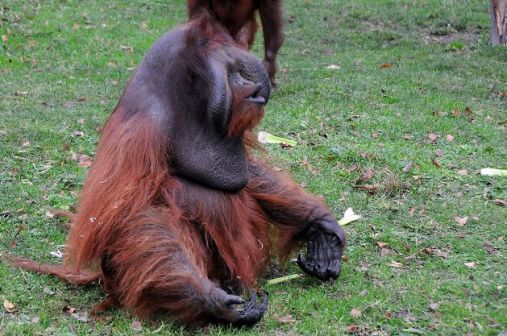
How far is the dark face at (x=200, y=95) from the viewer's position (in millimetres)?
3168

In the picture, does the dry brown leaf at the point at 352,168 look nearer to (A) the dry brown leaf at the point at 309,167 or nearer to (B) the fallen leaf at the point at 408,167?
(A) the dry brown leaf at the point at 309,167

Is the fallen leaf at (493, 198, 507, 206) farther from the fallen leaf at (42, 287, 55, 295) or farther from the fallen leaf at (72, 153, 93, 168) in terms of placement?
the fallen leaf at (42, 287, 55, 295)

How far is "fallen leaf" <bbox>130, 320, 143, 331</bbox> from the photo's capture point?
3057 millimetres

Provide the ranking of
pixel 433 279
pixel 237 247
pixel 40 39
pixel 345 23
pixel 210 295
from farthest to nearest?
1. pixel 345 23
2. pixel 40 39
3. pixel 433 279
4. pixel 237 247
5. pixel 210 295

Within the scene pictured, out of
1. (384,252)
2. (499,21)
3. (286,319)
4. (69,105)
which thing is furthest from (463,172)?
(499,21)

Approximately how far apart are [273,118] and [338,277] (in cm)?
266

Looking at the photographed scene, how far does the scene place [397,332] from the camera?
3150 millimetres

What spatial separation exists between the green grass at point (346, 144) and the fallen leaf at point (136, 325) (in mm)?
25

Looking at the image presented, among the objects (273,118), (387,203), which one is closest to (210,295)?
(387,203)

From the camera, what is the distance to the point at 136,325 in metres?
3.08

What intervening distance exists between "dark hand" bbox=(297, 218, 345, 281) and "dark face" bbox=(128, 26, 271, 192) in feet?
2.19

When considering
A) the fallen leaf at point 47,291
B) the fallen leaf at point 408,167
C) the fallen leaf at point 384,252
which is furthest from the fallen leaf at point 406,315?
the fallen leaf at point 408,167

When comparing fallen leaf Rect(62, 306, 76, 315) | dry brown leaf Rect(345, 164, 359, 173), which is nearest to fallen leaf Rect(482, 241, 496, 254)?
dry brown leaf Rect(345, 164, 359, 173)

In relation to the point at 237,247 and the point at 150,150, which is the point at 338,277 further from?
the point at 150,150
